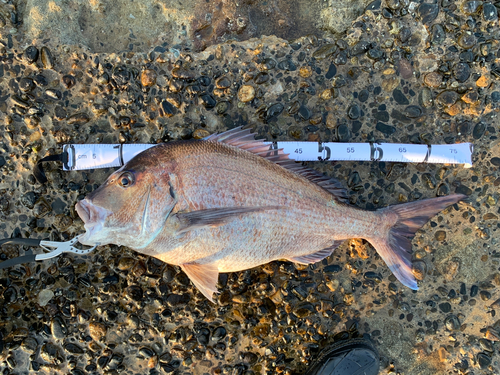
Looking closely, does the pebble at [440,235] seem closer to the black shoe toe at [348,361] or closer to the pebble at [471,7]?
the black shoe toe at [348,361]

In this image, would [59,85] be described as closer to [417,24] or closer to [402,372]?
[417,24]

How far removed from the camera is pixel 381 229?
2604mm

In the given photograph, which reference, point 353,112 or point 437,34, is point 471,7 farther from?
point 353,112

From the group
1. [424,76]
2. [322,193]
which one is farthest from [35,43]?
[424,76]

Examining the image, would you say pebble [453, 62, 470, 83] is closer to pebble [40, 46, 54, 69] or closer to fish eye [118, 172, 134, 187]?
fish eye [118, 172, 134, 187]

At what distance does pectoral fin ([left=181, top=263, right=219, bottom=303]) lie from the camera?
2.40m

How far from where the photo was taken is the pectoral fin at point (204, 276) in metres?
2.40

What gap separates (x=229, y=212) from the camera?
7.32 ft

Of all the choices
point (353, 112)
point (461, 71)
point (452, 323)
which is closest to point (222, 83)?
point (353, 112)

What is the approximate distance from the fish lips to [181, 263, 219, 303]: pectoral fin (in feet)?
2.27

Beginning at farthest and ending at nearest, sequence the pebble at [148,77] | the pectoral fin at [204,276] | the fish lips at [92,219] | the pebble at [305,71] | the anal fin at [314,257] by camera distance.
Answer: the pebble at [305,71] → the pebble at [148,77] → the anal fin at [314,257] → the pectoral fin at [204,276] → the fish lips at [92,219]

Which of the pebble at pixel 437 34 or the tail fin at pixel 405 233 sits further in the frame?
the pebble at pixel 437 34

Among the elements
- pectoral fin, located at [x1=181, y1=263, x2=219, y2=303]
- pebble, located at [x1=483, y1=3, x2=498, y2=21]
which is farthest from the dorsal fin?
pebble, located at [x1=483, y1=3, x2=498, y2=21]

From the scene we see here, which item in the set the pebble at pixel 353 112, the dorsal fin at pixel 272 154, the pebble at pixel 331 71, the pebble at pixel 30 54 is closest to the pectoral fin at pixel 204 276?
the dorsal fin at pixel 272 154
